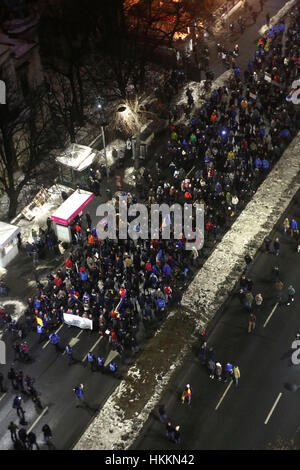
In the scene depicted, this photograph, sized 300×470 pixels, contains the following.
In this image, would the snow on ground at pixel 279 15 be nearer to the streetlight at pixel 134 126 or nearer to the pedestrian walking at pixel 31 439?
the streetlight at pixel 134 126

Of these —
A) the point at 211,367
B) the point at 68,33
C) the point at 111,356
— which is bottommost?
the point at 111,356

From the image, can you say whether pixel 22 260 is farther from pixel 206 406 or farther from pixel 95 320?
pixel 206 406

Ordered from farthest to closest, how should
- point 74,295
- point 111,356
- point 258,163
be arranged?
point 258,163, point 74,295, point 111,356

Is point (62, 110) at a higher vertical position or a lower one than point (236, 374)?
higher

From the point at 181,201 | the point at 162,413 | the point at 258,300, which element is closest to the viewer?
the point at 162,413

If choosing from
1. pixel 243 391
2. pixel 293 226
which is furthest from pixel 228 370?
pixel 293 226

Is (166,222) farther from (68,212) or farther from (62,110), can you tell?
(62,110)

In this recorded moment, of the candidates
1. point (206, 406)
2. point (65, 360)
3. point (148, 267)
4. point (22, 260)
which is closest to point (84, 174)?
point (22, 260)
